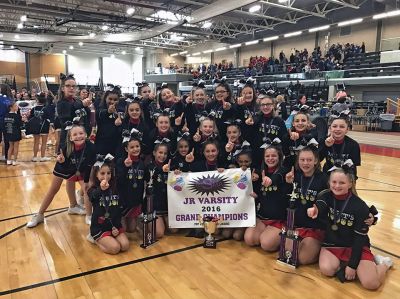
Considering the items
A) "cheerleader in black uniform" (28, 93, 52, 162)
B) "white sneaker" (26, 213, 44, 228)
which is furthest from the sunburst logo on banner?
"cheerleader in black uniform" (28, 93, 52, 162)

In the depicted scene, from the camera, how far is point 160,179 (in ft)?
12.9

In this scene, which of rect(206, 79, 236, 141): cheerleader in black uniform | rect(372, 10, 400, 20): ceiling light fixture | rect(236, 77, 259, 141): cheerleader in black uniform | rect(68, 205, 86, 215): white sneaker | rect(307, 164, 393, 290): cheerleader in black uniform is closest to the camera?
rect(307, 164, 393, 290): cheerleader in black uniform

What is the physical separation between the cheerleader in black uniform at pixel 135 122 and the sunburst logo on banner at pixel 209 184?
812 millimetres

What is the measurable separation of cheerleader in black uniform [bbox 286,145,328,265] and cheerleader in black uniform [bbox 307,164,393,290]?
15 centimetres

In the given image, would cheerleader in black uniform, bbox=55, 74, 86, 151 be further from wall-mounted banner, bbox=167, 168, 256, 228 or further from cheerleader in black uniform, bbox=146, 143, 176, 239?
wall-mounted banner, bbox=167, 168, 256, 228

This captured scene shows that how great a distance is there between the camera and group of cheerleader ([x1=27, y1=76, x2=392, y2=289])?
2.99 metres

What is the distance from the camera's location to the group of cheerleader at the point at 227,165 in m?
2.99

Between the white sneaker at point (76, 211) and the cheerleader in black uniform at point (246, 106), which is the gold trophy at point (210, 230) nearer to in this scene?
the cheerleader in black uniform at point (246, 106)

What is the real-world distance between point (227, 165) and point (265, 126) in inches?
25.9

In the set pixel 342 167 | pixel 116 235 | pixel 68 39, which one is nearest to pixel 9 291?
pixel 116 235

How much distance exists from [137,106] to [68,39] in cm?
2084

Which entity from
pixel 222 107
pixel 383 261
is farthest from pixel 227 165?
pixel 383 261

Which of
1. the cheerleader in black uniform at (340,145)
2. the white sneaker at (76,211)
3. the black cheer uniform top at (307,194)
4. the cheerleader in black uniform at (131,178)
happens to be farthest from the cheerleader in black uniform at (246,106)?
the white sneaker at (76,211)

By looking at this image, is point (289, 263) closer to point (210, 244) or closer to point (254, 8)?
point (210, 244)
